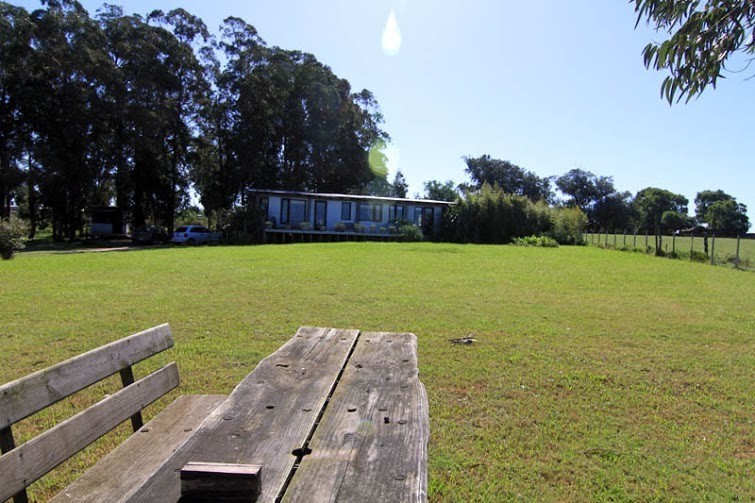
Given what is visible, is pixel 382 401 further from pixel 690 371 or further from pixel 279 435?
pixel 690 371

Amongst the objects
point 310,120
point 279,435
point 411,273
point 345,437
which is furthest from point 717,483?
point 310,120

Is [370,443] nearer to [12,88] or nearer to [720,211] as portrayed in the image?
[12,88]

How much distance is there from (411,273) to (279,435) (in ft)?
37.6

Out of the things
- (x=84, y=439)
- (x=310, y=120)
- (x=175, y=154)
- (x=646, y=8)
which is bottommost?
(x=84, y=439)

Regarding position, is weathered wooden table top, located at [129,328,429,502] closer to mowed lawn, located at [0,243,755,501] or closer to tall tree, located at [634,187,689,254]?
mowed lawn, located at [0,243,755,501]

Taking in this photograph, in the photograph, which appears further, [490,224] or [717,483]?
[490,224]

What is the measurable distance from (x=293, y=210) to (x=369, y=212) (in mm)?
5004

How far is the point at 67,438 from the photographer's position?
2045 mm

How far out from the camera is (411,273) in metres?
13.1

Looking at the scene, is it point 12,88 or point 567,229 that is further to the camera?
point 567,229

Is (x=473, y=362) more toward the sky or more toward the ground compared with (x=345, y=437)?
more toward the ground

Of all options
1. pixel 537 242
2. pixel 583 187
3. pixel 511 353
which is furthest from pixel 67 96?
pixel 583 187

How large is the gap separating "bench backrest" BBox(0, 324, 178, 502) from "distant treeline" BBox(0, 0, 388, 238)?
114 ft

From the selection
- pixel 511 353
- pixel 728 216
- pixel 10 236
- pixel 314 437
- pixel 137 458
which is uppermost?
pixel 728 216
